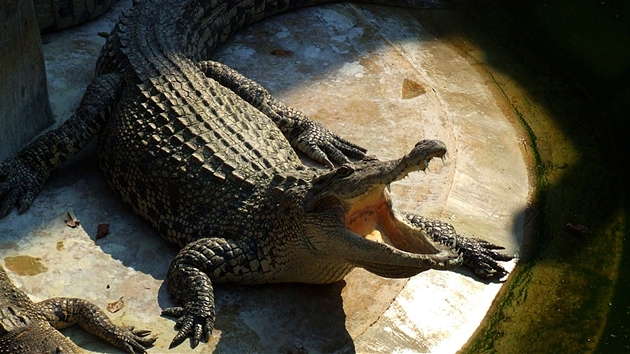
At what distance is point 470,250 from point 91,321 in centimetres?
212

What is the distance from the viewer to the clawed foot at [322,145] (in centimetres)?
558

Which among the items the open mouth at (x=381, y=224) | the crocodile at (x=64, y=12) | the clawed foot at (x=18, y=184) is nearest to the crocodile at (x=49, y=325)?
the clawed foot at (x=18, y=184)

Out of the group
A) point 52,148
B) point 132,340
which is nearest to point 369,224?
point 132,340

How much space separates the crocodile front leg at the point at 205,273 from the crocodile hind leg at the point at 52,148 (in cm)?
109

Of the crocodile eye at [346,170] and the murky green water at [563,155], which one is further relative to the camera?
the murky green water at [563,155]

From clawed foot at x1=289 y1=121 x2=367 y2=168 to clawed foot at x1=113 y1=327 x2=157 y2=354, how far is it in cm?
189

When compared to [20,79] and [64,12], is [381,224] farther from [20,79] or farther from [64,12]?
[64,12]

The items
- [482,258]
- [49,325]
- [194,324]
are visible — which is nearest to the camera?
[49,325]

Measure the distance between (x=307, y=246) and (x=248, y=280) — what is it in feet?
1.34

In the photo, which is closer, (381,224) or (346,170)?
(346,170)

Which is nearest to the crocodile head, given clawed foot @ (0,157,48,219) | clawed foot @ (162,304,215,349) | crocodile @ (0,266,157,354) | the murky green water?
clawed foot @ (162,304,215,349)

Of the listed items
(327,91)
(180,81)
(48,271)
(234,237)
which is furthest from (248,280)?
(327,91)

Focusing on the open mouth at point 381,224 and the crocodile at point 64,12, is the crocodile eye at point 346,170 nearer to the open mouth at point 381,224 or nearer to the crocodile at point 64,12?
the open mouth at point 381,224

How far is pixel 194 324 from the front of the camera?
164 inches
